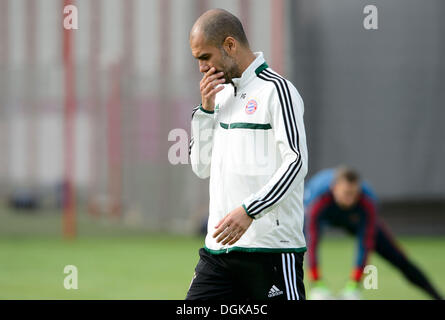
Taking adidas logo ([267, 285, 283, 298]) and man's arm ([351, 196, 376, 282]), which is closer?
adidas logo ([267, 285, 283, 298])

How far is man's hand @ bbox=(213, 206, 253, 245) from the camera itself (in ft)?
10.1

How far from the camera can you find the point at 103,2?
11.1 meters

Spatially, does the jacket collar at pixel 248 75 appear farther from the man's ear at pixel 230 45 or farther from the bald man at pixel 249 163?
the man's ear at pixel 230 45

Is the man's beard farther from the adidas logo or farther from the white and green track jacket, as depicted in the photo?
the adidas logo

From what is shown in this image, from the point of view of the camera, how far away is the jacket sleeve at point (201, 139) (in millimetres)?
3447

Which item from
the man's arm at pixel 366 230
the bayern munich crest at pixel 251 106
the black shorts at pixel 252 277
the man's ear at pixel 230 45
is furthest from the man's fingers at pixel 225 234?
the man's arm at pixel 366 230

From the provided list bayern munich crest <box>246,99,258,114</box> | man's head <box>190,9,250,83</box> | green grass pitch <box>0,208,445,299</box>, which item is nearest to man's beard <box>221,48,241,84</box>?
man's head <box>190,9,250,83</box>

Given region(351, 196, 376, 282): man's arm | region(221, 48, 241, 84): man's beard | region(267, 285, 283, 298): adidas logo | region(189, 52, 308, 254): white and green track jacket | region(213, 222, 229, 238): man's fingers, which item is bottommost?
region(351, 196, 376, 282): man's arm

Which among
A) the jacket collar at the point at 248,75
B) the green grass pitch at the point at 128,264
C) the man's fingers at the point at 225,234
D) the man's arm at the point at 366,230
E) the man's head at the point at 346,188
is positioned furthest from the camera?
the green grass pitch at the point at 128,264

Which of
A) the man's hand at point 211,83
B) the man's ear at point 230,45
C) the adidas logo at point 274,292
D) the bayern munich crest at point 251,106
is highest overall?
the man's ear at point 230,45

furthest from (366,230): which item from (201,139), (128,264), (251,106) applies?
(251,106)

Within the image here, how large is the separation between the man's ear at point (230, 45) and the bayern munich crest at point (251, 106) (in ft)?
0.77

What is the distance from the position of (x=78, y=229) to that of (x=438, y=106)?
18.9ft

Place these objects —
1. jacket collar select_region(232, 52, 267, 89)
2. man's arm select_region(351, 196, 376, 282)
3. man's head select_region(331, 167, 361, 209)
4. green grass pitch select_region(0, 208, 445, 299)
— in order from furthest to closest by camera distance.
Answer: green grass pitch select_region(0, 208, 445, 299), man's arm select_region(351, 196, 376, 282), man's head select_region(331, 167, 361, 209), jacket collar select_region(232, 52, 267, 89)
